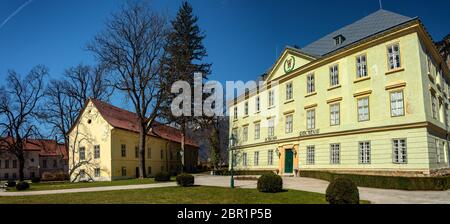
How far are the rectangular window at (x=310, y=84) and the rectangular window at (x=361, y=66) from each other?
5.05 m

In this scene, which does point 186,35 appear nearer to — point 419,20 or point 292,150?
point 292,150

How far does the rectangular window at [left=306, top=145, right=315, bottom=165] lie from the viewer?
29.6 m

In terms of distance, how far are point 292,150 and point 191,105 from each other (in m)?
14.9

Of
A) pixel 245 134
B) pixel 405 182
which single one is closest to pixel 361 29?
pixel 405 182

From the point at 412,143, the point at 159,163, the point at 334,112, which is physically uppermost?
the point at 334,112

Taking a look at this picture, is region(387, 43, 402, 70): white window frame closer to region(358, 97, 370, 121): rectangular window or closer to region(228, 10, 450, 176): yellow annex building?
region(228, 10, 450, 176): yellow annex building

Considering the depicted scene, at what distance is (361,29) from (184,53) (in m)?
23.3

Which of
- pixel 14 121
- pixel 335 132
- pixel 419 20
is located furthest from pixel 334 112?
pixel 14 121

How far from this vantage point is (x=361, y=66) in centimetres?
2553

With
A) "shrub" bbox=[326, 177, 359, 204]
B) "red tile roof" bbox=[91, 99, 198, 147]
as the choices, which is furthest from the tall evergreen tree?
"shrub" bbox=[326, 177, 359, 204]

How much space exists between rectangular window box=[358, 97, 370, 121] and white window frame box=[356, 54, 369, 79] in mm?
1873

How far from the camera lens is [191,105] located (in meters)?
41.5

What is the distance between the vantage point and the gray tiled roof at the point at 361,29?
81.9 feet
